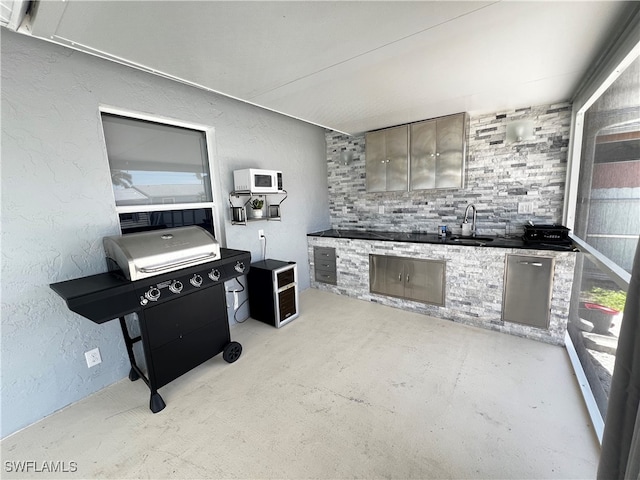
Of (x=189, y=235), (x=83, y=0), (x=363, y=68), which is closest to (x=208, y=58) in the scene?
(x=83, y=0)

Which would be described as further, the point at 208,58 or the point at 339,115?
the point at 339,115

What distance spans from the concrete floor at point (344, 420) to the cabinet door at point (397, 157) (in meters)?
2.06

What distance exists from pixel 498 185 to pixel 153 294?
375 cm

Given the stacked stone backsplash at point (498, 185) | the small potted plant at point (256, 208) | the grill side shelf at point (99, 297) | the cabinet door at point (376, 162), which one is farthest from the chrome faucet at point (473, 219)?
the grill side shelf at point (99, 297)

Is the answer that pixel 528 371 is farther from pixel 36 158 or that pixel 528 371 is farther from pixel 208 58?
pixel 36 158

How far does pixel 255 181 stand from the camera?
9.46 feet

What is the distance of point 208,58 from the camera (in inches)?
71.8

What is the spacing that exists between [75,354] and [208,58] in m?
2.38

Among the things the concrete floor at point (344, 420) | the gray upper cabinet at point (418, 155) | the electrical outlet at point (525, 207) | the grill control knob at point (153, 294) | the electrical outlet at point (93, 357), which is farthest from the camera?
the gray upper cabinet at point (418, 155)

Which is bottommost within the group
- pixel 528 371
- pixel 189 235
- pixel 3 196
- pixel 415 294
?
pixel 528 371

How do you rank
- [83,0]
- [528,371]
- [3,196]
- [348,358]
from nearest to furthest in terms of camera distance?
[83,0] → [3,196] → [528,371] → [348,358]

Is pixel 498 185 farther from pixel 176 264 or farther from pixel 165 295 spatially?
pixel 165 295

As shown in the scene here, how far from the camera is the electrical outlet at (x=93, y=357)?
6.73 feet

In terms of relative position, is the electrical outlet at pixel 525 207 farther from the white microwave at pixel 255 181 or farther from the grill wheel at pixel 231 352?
the grill wheel at pixel 231 352
